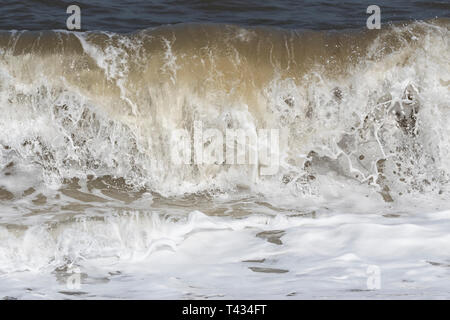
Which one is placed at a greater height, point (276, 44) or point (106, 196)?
point (276, 44)

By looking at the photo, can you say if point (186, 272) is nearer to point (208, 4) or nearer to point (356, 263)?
point (356, 263)

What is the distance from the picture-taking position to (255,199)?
6191 millimetres

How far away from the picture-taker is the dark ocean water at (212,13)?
948 cm

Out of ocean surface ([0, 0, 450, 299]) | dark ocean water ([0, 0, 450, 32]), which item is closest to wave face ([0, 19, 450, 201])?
ocean surface ([0, 0, 450, 299])

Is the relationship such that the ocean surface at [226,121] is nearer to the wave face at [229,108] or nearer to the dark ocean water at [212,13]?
the wave face at [229,108]

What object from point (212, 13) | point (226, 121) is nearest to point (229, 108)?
point (226, 121)

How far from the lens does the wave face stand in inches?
257

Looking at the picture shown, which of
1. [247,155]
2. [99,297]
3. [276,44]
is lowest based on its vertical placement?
[99,297]

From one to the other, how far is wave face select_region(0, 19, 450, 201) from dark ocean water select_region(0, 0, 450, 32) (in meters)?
2.81

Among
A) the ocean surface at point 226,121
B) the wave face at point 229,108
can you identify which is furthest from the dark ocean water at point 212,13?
the wave face at point 229,108

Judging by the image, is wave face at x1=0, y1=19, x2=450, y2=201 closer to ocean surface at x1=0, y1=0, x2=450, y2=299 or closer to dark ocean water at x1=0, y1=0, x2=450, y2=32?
ocean surface at x1=0, y1=0, x2=450, y2=299

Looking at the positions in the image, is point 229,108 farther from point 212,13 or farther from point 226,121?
point 212,13

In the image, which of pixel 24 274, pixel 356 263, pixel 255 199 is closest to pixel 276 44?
pixel 255 199
